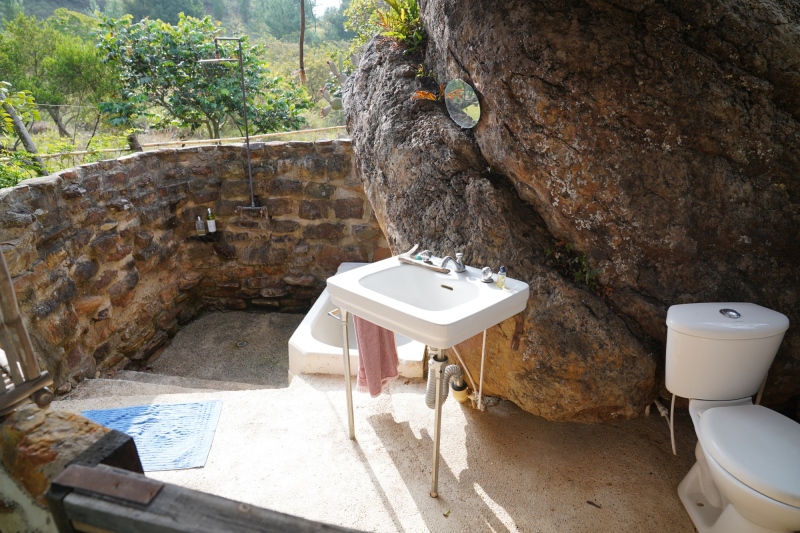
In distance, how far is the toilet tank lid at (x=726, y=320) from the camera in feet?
5.25

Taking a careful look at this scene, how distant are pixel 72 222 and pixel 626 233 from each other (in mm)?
2706

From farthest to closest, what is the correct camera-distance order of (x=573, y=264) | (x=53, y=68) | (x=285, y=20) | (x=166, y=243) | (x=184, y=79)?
(x=285, y=20), (x=53, y=68), (x=184, y=79), (x=166, y=243), (x=573, y=264)

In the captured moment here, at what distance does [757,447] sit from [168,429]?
7.22 ft

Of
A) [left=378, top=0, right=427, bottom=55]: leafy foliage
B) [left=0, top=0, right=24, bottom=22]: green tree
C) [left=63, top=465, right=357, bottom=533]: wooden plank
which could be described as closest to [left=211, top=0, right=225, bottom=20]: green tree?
[left=0, top=0, right=24, bottom=22]: green tree

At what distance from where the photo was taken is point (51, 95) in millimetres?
6211

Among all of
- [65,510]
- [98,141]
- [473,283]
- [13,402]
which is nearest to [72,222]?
[98,141]

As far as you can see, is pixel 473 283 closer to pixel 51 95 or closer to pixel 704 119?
pixel 704 119

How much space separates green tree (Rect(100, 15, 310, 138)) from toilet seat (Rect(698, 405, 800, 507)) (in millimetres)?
5013

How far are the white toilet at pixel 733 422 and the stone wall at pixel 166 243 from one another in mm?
2358

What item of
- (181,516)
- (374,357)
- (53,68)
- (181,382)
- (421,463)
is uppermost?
(53,68)

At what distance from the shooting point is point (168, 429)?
218 cm

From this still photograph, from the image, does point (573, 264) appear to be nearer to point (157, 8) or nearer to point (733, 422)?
point (733, 422)

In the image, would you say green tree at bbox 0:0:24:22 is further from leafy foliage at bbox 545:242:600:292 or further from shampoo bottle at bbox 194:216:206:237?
leafy foliage at bbox 545:242:600:292

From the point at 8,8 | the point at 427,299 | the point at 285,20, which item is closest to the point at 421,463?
the point at 427,299
